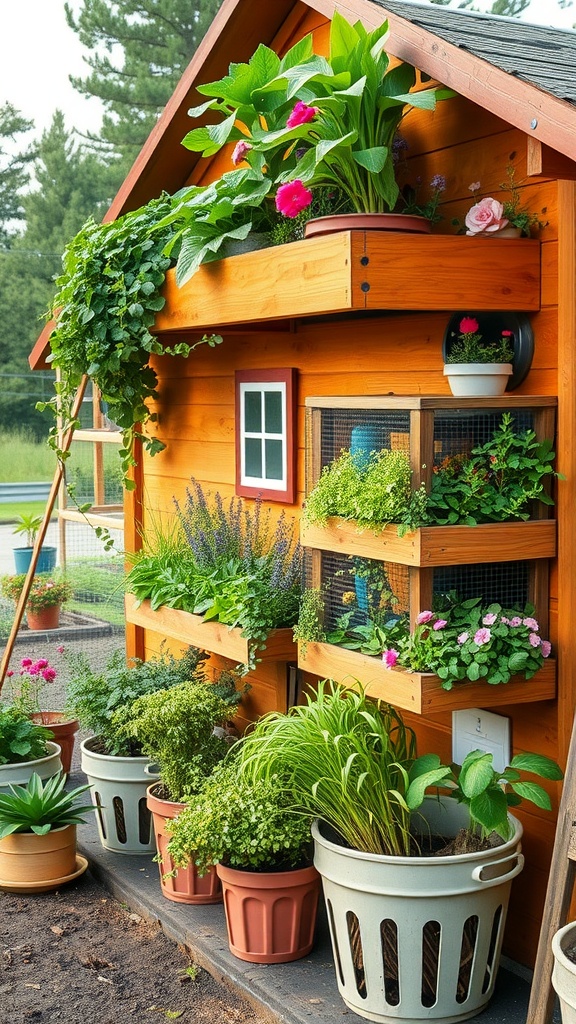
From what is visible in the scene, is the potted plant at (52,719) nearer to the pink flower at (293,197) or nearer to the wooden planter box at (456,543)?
the wooden planter box at (456,543)

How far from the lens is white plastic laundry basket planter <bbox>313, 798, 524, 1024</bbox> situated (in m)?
3.16

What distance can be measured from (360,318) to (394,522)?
1192mm

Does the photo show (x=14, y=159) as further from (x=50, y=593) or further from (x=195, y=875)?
(x=195, y=875)

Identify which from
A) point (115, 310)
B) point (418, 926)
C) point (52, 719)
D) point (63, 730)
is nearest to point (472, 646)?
point (418, 926)

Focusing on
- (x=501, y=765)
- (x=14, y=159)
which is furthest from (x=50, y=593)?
(x=14, y=159)

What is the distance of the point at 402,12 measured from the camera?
3.76 m

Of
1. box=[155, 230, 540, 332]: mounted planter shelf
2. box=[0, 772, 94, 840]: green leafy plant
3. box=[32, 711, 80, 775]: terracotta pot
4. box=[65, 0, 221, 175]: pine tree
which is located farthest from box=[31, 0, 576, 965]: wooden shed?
box=[65, 0, 221, 175]: pine tree

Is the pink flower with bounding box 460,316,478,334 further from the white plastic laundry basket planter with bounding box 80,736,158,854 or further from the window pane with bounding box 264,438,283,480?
the white plastic laundry basket planter with bounding box 80,736,158,854

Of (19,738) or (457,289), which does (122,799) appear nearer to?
(19,738)

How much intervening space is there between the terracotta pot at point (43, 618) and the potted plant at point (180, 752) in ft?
21.6

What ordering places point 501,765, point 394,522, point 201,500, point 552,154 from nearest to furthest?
1. point 552,154
2. point 394,522
3. point 501,765
4. point 201,500

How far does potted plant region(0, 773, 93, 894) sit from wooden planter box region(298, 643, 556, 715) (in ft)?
5.17

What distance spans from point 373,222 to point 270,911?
2208 millimetres

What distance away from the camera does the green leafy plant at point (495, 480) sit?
10.6 ft
